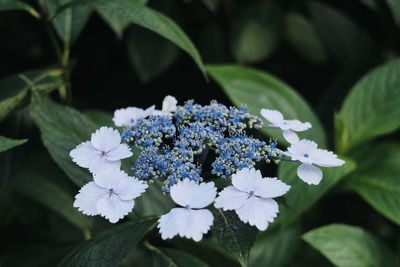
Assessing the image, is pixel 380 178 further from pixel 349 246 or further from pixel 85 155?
pixel 85 155

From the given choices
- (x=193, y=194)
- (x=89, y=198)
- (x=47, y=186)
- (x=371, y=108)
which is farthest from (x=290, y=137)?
(x=47, y=186)

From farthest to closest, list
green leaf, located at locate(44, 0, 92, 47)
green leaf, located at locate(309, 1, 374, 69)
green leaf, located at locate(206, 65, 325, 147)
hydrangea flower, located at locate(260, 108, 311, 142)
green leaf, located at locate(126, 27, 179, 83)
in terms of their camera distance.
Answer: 1. green leaf, located at locate(309, 1, 374, 69)
2. green leaf, located at locate(126, 27, 179, 83)
3. green leaf, located at locate(206, 65, 325, 147)
4. green leaf, located at locate(44, 0, 92, 47)
5. hydrangea flower, located at locate(260, 108, 311, 142)

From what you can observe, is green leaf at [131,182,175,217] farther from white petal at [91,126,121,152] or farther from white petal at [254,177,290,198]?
white petal at [254,177,290,198]

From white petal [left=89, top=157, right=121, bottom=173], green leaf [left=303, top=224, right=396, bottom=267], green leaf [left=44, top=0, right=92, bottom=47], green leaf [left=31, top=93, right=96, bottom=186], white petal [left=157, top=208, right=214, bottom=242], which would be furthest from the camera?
green leaf [left=44, top=0, right=92, bottom=47]

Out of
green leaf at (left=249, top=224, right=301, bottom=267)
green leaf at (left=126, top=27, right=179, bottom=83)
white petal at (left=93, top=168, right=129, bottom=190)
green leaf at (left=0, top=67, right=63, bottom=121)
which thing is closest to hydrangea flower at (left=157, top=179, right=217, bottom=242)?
white petal at (left=93, top=168, right=129, bottom=190)

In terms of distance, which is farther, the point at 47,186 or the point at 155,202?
the point at 47,186

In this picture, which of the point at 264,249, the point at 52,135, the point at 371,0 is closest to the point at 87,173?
A: the point at 52,135

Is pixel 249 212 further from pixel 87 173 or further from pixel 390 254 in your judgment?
pixel 390 254
